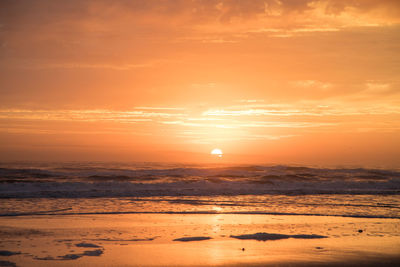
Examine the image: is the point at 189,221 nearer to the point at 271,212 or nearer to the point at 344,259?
the point at 271,212

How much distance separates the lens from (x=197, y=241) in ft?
32.1

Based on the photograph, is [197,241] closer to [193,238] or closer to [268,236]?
[193,238]

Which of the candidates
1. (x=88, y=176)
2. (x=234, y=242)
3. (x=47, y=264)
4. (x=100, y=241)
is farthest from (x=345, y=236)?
(x=88, y=176)

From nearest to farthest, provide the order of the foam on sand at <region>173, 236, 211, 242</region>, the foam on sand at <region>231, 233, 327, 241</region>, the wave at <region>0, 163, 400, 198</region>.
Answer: the foam on sand at <region>173, 236, 211, 242</region> < the foam on sand at <region>231, 233, 327, 241</region> < the wave at <region>0, 163, 400, 198</region>

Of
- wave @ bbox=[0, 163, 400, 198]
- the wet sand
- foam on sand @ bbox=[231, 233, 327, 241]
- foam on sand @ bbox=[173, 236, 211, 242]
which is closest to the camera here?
the wet sand

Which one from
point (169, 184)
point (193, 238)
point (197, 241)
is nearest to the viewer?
point (197, 241)

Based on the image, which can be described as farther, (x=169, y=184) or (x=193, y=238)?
(x=169, y=184)

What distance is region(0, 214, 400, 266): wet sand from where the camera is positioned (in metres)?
8.07

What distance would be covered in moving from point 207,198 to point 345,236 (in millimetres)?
9669

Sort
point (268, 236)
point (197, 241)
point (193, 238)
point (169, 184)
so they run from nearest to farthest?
point (197, 241), point (193, 238), point (268, 236), point (169, 184)

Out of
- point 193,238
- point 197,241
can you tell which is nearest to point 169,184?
point 193,238

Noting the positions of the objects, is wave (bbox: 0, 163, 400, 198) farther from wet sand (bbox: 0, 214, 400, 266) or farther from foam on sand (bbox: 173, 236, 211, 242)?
foam on sand (bbox: 173, 236, 211, 242)

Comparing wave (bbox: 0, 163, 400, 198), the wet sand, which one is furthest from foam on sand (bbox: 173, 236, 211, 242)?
wave (bbox: 0, 163, 400, 198)

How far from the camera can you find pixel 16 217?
42.4 ft
